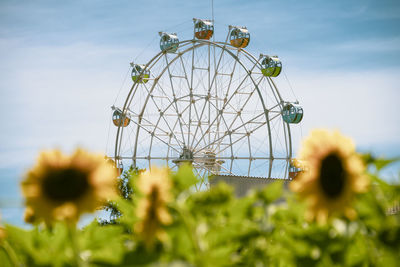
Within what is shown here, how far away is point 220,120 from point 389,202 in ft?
69.6

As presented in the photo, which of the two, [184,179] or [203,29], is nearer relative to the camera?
[184,179]

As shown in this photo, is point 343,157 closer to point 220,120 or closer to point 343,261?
point 343,261

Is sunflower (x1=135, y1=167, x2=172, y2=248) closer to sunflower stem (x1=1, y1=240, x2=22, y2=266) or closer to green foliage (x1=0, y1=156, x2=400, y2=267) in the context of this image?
green foliage (x1=0, y1=156, x2=400, y2=267)

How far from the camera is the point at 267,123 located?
19781 millimetres

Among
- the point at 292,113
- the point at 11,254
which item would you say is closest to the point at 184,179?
the point at 11,254

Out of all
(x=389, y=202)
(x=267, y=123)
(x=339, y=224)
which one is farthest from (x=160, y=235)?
(x=267, y=123)

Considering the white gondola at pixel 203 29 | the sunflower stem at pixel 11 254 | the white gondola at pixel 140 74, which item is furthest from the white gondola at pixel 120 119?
the sunflower stem at pixel 11 254

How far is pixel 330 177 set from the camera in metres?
0.79

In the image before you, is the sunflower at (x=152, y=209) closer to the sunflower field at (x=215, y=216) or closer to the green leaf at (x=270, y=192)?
the sunflower field at (x=215, y=216)

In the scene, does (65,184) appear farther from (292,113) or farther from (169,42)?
(169,42)

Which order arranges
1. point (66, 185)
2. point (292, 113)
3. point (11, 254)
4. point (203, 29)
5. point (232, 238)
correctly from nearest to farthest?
point (66, 185)
point (232, 238)
point (11, 254)
point (292, 113)
point (203, 29)

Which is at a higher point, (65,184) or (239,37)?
(239,37)

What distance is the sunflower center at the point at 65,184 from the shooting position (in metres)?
0.74

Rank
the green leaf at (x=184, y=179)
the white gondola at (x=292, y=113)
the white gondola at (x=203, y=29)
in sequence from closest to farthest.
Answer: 1. the green leaf at (x=184, y=179)
2. the white gondola at (x=292, y=113)
3. the white gondola at (x=203, y=29)
